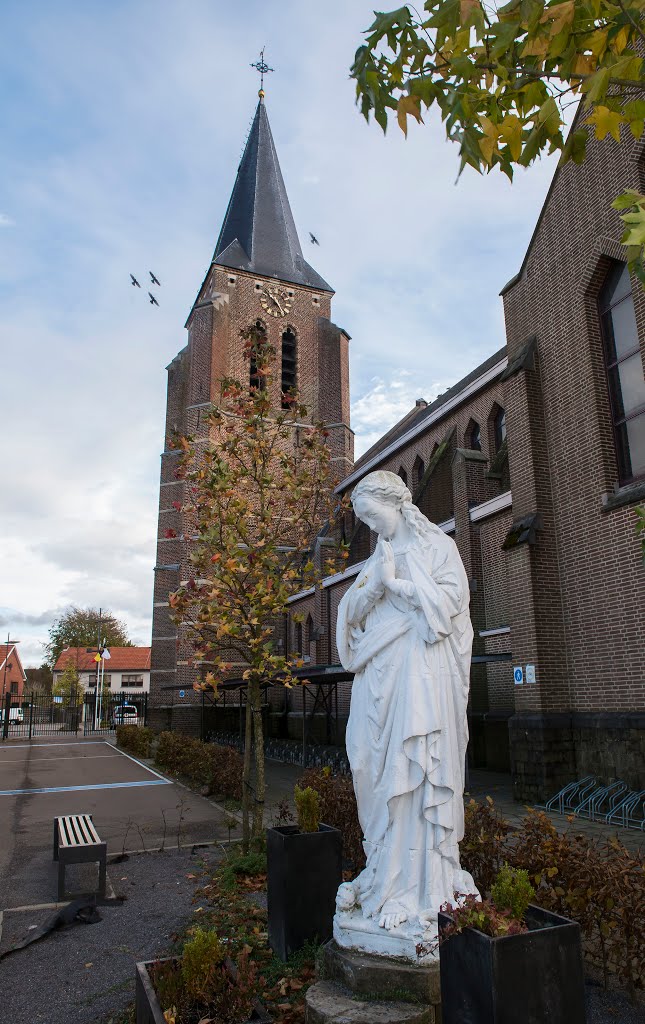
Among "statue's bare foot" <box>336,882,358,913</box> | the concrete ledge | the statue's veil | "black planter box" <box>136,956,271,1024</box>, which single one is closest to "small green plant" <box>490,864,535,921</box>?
the concrete ledge

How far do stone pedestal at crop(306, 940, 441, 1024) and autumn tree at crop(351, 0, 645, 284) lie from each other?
347cm

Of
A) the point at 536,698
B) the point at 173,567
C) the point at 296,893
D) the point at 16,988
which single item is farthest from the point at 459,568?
the point at 173,567

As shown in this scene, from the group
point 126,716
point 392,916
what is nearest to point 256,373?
point 392,916

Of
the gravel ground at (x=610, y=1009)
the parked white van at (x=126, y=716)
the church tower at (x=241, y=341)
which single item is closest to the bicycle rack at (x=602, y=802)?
the gravel ground at (x=610, y=1009)

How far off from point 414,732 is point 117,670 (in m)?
63.4

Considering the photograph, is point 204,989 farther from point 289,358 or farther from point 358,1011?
point 289,358

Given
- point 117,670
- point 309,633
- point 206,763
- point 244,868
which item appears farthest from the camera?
point 117,670

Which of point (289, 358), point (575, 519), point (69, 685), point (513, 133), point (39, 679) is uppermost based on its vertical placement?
point (289, 358)

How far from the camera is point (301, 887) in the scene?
488cm

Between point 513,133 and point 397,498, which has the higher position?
point 513,133

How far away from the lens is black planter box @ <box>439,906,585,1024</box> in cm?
283

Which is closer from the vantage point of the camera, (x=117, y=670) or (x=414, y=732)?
(x=414, y=732)

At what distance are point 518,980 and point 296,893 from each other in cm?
232

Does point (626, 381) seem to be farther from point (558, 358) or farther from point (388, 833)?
point (388, 833)
